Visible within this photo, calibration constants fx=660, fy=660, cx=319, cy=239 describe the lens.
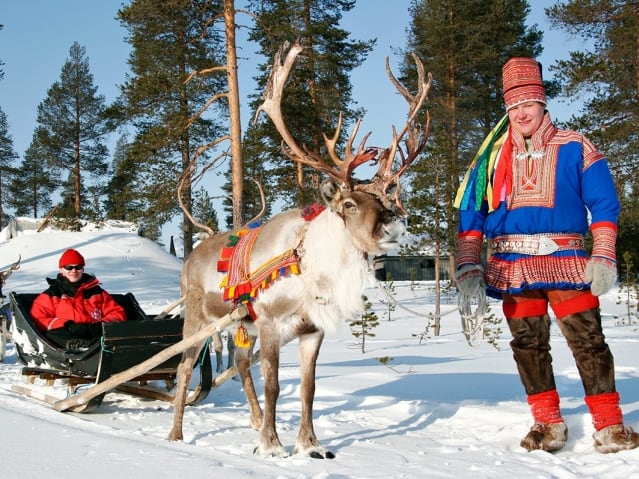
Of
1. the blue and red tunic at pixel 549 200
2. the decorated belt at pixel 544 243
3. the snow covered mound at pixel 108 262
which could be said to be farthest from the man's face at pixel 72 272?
the snow covered mound at pixel 108 262

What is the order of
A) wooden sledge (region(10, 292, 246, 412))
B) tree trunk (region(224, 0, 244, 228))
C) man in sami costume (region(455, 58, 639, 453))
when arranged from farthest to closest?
tree trunk (region(224, 0, 244, 228)) → wooden sledge (region(10, 292, 246, 412)) → man in sami costume (region(455, 58, 639, 453))

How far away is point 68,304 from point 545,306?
4.68 m

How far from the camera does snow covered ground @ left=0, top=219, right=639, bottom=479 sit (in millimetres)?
3689

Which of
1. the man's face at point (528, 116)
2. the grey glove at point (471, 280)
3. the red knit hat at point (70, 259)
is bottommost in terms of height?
the grey glove at point (471, 280)

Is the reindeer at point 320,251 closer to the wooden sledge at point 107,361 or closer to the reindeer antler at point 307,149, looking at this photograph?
the reindeer antler at point 307,149

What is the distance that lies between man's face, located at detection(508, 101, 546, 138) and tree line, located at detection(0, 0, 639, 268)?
4.86ft

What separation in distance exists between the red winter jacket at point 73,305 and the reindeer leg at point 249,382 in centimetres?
180

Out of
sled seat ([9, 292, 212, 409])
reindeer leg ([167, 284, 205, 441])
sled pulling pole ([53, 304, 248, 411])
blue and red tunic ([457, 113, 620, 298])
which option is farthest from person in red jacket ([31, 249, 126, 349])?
blue and red tunic ([457, 113, 620, 298])

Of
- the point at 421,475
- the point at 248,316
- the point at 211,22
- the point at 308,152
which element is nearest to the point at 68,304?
the point at 248,316

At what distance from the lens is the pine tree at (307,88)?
18.7 m

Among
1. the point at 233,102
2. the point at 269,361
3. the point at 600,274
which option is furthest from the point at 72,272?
the point at 233,102

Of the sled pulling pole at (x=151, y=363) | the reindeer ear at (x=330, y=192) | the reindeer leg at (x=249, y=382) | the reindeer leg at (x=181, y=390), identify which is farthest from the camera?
the reindeer leg at (x=249, y=382)

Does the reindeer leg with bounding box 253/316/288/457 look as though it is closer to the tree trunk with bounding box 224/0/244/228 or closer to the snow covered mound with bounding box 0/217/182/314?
the tree trunk with bounding box 224/0/244/228

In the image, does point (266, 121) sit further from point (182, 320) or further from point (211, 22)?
point (182, 320)
